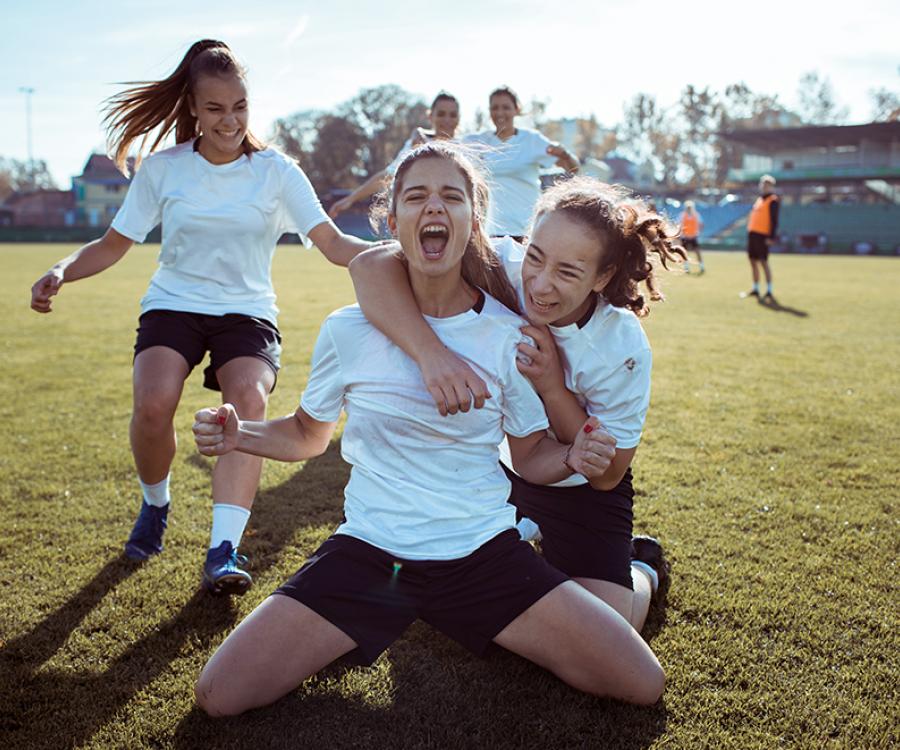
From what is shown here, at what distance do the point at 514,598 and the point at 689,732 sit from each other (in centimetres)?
67

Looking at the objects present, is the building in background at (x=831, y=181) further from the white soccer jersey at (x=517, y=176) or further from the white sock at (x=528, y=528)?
the white sock at (x=528, y=528)

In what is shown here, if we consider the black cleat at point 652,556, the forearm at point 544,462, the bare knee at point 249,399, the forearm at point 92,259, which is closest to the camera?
the forearm at point 544,462

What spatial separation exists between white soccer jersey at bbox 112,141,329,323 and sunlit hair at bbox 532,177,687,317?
1.56 metres

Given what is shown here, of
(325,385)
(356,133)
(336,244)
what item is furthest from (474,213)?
(356,133)

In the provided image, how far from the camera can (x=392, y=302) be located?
2826 millimetres

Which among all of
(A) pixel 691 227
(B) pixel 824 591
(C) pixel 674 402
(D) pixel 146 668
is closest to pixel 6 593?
(D) pixel 146 668

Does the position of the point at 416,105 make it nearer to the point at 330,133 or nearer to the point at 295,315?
the point at 330,133

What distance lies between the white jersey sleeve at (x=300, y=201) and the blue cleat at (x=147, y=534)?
60.6 inches

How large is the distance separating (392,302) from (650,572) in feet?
5.39

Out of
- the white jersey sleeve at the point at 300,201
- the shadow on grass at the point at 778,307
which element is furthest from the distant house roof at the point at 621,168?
the white jersey sleeve at the point at 300,201

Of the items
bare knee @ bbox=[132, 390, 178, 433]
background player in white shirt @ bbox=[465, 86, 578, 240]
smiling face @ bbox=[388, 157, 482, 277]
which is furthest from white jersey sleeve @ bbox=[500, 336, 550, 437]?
background player in white shirt @ bbox=[465, 86, 578, 240]

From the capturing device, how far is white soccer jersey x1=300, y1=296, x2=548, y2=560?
9.14 ft

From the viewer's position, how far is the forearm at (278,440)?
292cm

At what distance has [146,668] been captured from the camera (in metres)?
2.94
